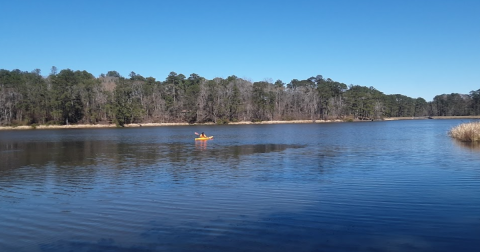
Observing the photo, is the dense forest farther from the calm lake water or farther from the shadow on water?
the shadow on water

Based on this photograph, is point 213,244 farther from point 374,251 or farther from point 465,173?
point 465,173

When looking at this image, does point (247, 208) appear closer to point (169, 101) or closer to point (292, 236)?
point (292, 236)

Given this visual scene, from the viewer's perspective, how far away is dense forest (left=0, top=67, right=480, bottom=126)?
9219cm

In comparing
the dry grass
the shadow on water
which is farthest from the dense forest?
the shadow on water

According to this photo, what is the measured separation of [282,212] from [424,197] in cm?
443

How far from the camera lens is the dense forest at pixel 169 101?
92188 mm

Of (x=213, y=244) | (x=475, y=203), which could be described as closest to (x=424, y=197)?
(x=475, y=203)

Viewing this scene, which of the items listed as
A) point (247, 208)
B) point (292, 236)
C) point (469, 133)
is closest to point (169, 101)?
point (469, 133)

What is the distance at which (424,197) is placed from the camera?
10.7 metres

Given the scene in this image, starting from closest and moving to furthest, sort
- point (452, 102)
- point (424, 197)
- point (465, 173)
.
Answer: point (424, 197), point (465, 173), point (452, 102)

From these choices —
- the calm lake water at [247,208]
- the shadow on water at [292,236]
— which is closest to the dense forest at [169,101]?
the calm lake water at [247,208]

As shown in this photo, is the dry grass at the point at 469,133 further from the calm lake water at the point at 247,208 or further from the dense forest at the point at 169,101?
the dense forest at the point at 169,101

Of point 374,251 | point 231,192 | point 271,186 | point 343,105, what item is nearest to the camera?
point 374,251

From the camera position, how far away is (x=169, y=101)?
110 metres
